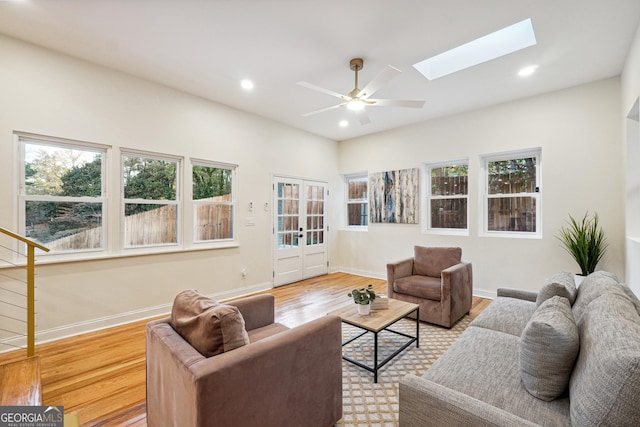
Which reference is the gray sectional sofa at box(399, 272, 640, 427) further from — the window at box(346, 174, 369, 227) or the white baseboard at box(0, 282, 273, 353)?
the window at box(346, 174, 369, 227)

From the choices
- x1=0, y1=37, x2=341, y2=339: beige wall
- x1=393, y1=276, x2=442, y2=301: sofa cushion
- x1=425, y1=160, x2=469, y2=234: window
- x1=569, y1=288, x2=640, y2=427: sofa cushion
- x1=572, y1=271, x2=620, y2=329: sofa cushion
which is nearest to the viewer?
x1=569, y1=288, x2=640, y2=427: sofa cushion

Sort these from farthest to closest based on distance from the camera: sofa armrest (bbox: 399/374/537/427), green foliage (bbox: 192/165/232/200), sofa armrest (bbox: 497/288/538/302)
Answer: green foliage (bbox: 192/165/232/200)
sofa armrest (bbox: 497/288/538/302)
sofa armrest (bbox: 399/374/537/427)

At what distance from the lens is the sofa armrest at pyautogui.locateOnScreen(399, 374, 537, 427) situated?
102cm

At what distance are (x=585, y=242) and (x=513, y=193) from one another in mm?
1094

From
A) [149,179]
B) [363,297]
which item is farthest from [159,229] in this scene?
[363,297]

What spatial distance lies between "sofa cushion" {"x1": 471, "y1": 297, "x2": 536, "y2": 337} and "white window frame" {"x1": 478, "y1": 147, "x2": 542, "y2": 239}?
1.89m

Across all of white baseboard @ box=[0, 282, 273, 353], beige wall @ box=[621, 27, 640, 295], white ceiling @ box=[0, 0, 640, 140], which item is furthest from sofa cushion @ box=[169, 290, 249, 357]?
beige wall @ box=[621, 27, 640, 295]

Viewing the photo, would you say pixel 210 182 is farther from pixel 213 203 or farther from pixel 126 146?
pixel 126 146

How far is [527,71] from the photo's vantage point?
3.17 metres

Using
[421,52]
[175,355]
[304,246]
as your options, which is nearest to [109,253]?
[175,355]

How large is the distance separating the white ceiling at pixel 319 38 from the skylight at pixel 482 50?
0.11 meters

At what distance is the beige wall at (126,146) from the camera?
8.99 feet

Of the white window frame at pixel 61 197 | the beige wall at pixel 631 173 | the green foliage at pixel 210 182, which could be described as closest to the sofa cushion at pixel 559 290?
the beige wall at pixel 631 173

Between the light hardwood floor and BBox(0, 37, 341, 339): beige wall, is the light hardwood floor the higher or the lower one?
the lower one
